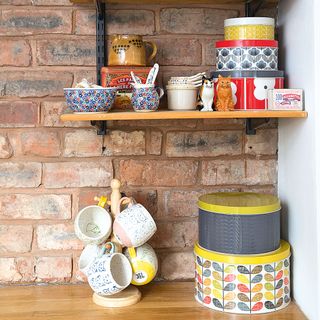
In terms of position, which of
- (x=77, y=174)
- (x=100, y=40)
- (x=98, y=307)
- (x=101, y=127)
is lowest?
(x=98, y=307)

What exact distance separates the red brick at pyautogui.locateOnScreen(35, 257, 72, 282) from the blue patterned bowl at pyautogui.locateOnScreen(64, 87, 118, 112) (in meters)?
0.49

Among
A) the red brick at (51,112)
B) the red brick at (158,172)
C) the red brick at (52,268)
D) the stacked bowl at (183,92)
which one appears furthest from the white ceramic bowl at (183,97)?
the red brick at (52,268)

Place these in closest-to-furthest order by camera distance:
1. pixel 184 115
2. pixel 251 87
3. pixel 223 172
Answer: pixel 184 115
pixel 251 87
pixel 223 172

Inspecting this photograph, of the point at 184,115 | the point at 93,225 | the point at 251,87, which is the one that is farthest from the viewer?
→ the point at 93,225

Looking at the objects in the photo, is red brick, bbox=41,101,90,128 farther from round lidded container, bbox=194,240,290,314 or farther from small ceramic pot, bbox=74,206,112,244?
round lidded container, bbox=194,240,290,314

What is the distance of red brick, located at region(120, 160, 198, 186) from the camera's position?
5.64 ft

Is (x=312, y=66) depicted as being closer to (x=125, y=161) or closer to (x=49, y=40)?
(x=125, y=161)

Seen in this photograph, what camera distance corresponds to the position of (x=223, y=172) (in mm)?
1734

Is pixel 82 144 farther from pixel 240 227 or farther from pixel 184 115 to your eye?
pixel 240 227

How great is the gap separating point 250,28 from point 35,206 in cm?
78

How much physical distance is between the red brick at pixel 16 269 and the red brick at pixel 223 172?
1.86 ft

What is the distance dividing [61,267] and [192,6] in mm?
844

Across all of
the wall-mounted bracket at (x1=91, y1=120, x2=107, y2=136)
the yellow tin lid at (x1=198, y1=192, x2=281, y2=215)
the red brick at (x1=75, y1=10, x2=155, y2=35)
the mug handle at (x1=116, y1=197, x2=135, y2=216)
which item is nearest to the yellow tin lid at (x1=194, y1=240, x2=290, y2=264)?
the yellow tin lid at (x1=198, y1=192, x2=281, y2=215)

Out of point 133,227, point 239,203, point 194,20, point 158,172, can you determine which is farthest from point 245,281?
point 194,20
